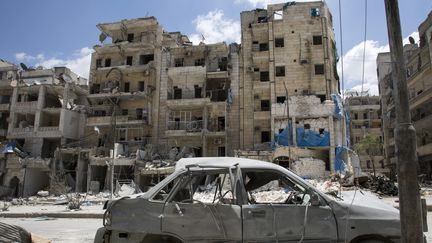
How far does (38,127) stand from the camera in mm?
41250

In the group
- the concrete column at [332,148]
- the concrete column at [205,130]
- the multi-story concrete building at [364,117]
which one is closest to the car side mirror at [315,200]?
the concrete column at [332,148]

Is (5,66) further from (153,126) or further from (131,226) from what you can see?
(131,226)

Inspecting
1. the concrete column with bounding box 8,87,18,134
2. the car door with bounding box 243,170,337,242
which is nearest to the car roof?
the car door with bounding box 243,170,337,242

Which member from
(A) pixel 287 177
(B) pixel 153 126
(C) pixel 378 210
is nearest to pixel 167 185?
(A) pixel 287 177

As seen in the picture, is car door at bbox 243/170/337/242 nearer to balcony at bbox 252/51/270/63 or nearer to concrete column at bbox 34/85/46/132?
balcony at bbox 252/51/270/63

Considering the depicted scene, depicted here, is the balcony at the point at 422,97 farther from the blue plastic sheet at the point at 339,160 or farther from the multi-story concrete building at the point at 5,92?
the multi-story concrete building at the point at 5,92

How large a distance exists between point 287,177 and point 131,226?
238cm

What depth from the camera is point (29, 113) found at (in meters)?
42.9

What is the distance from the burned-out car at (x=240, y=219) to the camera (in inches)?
200

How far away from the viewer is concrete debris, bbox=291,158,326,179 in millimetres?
32344

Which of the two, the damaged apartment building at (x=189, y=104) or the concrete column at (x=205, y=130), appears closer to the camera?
the damaged apartment building at (x=189, y=104)

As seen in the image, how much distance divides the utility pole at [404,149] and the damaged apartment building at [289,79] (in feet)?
106

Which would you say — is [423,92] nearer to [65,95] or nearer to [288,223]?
[65,95]

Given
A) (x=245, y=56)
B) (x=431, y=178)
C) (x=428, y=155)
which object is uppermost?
(x=245, y=56)
